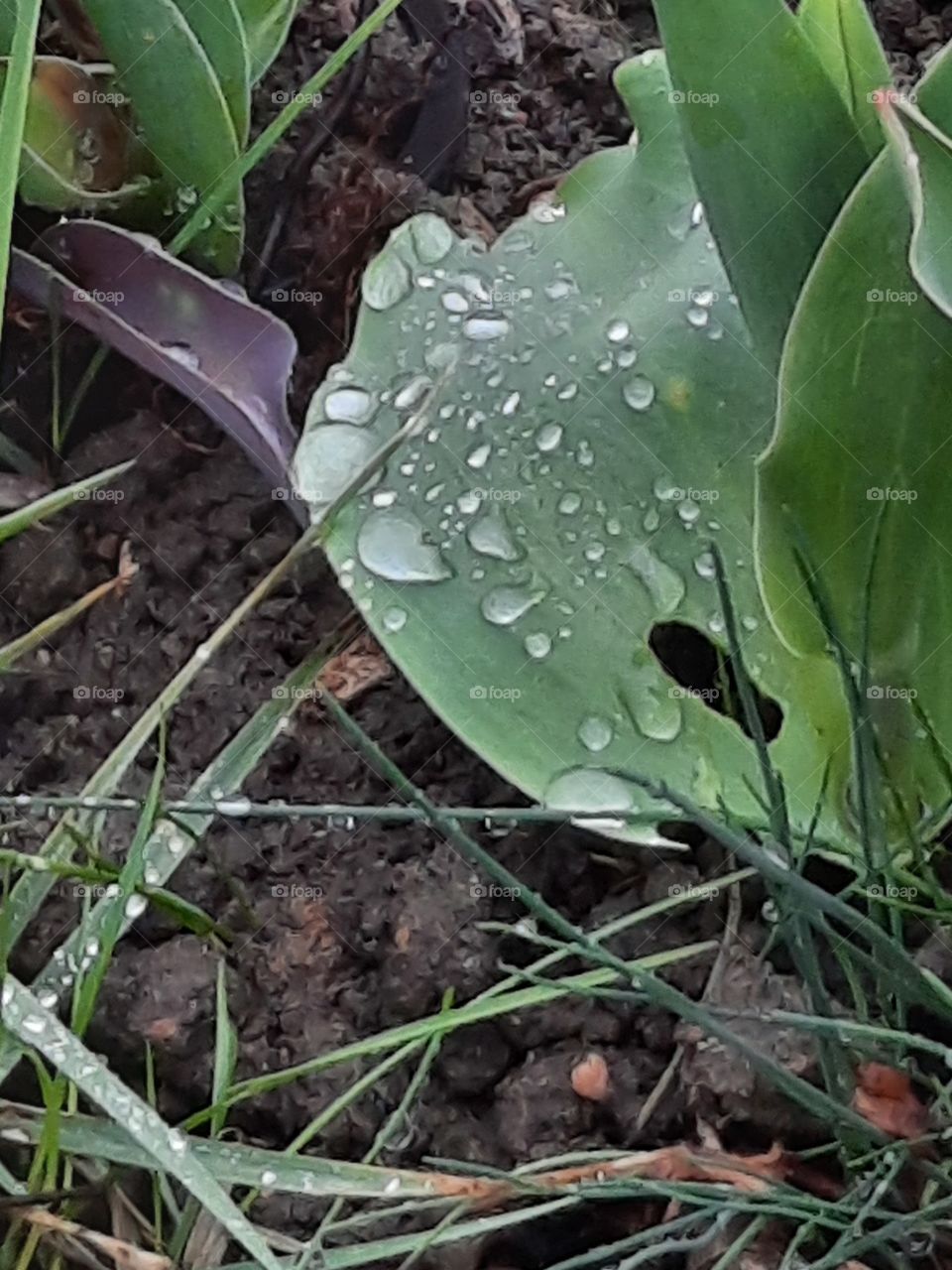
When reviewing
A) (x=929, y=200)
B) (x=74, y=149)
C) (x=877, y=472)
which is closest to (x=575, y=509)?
(x=877, y=472)

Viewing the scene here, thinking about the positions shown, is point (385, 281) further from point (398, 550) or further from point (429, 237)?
point (398, 550)

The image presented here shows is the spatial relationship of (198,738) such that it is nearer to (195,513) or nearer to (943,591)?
(195,513)

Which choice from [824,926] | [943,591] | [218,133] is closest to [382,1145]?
[824,926]
